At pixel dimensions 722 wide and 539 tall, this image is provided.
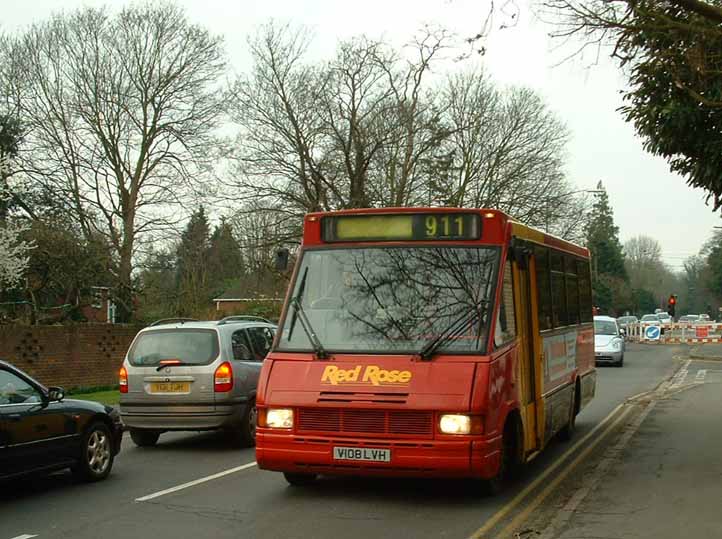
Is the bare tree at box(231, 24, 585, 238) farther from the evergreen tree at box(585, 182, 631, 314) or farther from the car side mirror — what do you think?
the evergreen tree at box(585, 182, 631, 314)

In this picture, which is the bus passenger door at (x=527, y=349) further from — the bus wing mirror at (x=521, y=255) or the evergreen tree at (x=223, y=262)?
the evergreen tree at (x=223, y=262)

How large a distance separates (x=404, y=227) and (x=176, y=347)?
4.70 metres

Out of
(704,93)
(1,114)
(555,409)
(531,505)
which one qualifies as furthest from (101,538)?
(1,114)

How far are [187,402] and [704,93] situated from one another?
734 cm

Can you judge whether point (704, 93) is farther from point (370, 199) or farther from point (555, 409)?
point (370, 199)

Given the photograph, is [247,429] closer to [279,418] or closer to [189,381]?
[189,381]

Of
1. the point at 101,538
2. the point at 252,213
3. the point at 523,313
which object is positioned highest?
the point at 252,213

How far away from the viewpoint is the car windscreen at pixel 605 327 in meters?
34.3

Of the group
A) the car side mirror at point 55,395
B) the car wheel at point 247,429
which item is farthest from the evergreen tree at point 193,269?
the car side mirror at point 55,395

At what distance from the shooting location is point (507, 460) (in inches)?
356

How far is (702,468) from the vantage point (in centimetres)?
1068

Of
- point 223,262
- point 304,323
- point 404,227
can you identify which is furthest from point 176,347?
point 223,262

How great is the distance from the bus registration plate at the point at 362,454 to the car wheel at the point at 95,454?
3.09 metres

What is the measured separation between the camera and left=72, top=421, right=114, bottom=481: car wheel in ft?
32.8
